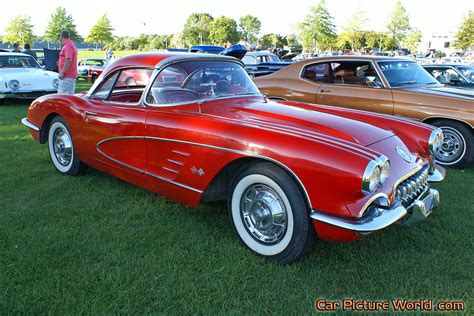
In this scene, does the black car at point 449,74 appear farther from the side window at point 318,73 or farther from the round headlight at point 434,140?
the round headlight at point 434,140

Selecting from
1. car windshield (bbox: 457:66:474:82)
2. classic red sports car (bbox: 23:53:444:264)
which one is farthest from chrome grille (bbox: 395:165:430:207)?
car windshield (bbox: 457:66:474:82)

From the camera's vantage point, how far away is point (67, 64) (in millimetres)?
7641

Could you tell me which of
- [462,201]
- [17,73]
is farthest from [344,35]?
[462,201]

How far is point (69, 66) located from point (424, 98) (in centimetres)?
644

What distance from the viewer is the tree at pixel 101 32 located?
63.4m

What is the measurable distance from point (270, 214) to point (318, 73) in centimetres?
413

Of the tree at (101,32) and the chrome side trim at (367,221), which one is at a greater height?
the tree at (101,32)

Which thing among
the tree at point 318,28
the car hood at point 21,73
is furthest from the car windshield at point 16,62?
the tree at point 318,28

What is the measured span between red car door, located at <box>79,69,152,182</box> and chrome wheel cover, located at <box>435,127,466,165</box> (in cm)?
389

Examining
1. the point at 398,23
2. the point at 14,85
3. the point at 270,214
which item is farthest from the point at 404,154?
the point at 398,23

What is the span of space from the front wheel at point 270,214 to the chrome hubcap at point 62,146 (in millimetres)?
2413

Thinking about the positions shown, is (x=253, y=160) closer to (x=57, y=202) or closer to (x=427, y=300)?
(x=427, y=300)

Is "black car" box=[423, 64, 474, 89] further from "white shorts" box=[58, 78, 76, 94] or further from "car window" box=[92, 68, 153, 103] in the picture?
"white shorts" box=[58, 78, 76, 94]

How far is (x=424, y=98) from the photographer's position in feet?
16.9
